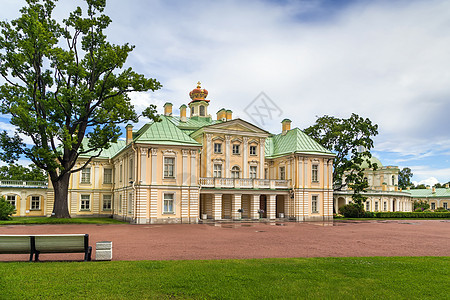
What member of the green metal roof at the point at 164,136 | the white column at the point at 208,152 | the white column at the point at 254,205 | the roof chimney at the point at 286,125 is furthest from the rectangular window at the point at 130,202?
the roof chimney at the point at 286,125

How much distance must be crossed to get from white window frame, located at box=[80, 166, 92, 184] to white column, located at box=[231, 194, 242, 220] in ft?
56.4

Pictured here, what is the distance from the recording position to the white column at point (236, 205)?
35.8m

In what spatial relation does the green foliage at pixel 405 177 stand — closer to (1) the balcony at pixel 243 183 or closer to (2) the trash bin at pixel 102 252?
(1) the balcony at pixel 243 183

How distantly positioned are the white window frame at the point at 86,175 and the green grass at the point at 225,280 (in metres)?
33.6

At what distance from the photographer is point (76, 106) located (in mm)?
30266

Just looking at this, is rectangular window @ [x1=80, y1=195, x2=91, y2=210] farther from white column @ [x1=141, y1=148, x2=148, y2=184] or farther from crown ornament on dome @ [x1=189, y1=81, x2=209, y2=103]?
crown ornament on dome @ [x1=189, y1=81, x2=209, y2=103]

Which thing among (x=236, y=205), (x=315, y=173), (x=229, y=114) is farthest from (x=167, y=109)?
(x=315, y=173)

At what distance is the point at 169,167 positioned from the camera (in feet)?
107

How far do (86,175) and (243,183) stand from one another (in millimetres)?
18261

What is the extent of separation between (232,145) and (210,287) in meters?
31.0

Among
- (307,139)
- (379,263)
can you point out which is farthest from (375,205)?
(379,263)

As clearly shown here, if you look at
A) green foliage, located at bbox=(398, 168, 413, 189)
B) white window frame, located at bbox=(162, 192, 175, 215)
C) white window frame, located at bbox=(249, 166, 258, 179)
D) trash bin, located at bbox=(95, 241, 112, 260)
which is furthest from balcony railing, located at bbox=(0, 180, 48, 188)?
green foliage, located at bbox=(398, 168, 413, 189)

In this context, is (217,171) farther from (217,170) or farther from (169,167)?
(169,167)

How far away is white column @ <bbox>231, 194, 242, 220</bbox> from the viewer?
35844 mm
